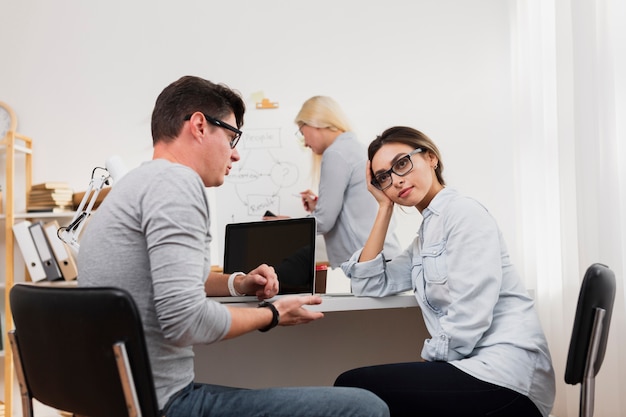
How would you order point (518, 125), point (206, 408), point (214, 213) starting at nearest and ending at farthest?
point (206, 408) → point (518, 125) → point (214, 213)

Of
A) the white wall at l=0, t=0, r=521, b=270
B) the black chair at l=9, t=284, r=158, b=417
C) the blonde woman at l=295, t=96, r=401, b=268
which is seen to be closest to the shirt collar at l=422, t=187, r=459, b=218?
the black chair at l=9, t=284, r=158, b=417

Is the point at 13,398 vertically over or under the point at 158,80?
under

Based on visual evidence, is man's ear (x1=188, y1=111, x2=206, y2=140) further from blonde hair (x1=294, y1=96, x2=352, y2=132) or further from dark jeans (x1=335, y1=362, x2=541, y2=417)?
blonde hair (x1=294, y1=96, x2=352, y2=132)

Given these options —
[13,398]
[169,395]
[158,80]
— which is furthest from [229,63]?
[169,395]

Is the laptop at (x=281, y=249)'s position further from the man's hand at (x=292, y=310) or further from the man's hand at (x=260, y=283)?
the man's hand at (x=292, y=310)

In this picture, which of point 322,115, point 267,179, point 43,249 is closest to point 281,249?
point 322,115

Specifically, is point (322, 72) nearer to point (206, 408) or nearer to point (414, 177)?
point (414, 177)

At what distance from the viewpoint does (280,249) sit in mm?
2254

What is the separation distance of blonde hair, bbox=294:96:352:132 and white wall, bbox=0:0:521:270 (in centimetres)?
26

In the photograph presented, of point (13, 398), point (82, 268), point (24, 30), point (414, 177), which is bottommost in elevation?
point (13, 398)

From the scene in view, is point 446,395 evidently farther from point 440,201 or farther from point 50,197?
point 50,197

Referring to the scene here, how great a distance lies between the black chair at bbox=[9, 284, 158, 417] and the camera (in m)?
1.04

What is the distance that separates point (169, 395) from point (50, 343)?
0.82 ft

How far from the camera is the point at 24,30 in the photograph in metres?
4.42
